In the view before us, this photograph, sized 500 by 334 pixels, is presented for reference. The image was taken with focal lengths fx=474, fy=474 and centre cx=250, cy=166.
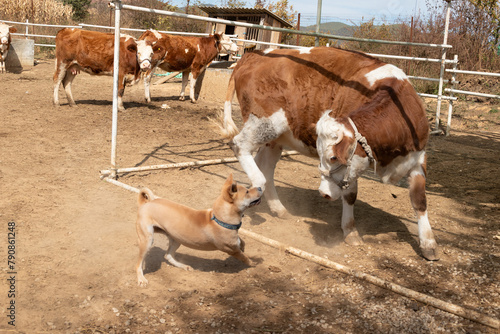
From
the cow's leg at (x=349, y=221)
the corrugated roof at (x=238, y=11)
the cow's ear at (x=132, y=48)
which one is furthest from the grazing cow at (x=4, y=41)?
the cow's leg at (x=349, y=221)

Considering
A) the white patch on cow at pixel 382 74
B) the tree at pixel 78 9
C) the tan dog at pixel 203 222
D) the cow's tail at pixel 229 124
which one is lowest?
the tan dog at pixel 203 222

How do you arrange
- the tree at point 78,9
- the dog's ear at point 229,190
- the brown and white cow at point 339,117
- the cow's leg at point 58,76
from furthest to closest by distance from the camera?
the tree at point 78,9 < the cow's leg at point 58,76 < the brown and white cow at point 339,117 < the dog's ear at point 229,190

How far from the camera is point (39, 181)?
5574mm

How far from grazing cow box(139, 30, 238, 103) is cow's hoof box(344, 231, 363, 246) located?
8.78 m

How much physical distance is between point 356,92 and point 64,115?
7257 mm

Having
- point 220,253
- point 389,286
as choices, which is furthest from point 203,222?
point 389,286

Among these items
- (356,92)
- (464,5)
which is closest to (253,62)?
(356,92)

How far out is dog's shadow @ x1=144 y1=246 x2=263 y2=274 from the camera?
152 inches

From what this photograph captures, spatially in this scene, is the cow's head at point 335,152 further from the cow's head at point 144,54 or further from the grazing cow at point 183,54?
the grazing cow at point 183,54

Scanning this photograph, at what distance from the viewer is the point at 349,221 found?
463 centimetres

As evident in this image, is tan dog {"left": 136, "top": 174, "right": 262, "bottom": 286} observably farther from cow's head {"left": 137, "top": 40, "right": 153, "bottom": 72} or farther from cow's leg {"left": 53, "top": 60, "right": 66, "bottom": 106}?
cow's leg {"left": 53, "top": 60, "right": 66, "bottom": 106}

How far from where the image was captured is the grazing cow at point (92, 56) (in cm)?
1062

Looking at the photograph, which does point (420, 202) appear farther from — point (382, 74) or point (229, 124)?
point (229, 124)

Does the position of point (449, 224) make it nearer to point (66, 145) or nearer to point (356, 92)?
point (356, 92)
